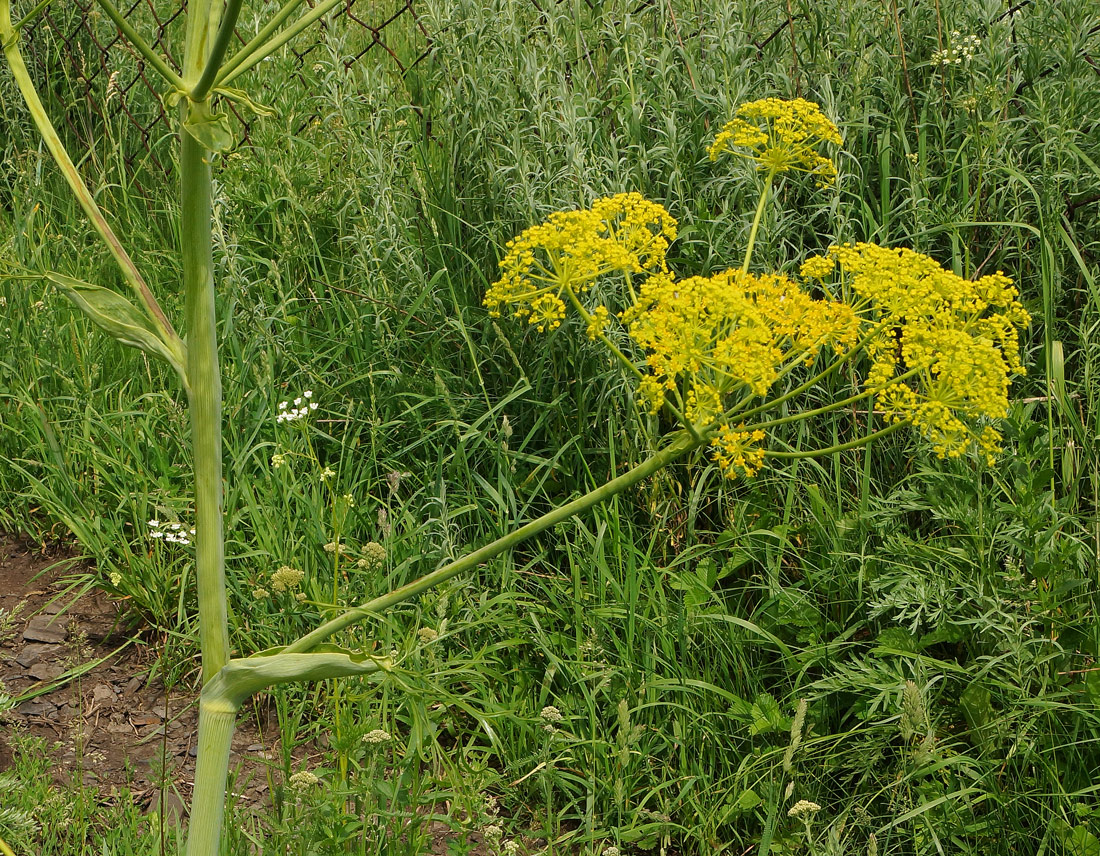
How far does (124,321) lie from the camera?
1248 mm

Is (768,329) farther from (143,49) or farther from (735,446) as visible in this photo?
(143,49)

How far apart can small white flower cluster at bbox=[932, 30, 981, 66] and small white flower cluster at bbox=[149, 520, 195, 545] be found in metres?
2.42

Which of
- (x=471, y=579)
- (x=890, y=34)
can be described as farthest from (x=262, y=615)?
(x=890, y=34)

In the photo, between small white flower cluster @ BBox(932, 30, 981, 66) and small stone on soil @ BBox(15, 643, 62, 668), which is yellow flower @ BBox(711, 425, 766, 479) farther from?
small stone on soil @ BBox(15, 643, 62, 668)

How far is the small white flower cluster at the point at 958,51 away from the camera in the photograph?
2844mm

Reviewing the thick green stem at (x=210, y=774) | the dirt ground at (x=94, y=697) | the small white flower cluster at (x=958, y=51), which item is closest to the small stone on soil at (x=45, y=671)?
the dirt ground at (x=94, y=697)

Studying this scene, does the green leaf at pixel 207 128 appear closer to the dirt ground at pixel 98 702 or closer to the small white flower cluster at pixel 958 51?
the dirt ground at pixel 98 702

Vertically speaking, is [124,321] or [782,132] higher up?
[124,321]

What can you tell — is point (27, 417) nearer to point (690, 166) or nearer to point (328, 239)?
point (328, 239)

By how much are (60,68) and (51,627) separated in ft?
9.73

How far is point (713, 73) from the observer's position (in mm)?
2971

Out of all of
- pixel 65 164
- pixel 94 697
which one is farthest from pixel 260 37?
pixel 94 697

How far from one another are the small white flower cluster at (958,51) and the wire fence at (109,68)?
212 cm

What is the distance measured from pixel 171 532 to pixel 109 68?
265cm
